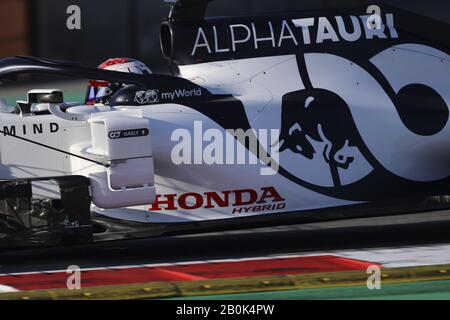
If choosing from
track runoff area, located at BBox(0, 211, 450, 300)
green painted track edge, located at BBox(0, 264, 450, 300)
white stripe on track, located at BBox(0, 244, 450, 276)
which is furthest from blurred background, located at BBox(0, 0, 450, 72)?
green painted track edge, located at BBox(0, 264, 450, 300)

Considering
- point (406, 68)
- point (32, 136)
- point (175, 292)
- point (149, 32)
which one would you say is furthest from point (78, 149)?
point (149, 32)

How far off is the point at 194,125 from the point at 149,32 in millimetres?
9612

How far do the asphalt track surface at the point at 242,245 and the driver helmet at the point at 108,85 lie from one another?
1155mm

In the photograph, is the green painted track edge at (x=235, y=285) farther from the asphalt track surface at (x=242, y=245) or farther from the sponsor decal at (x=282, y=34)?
the sponsor decal at (x=282, y=34)

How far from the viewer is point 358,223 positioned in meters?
8.59

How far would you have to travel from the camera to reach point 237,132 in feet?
23.4

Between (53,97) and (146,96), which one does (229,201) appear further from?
(53,97)

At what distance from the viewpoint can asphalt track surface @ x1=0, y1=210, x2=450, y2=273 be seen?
23.5 feet

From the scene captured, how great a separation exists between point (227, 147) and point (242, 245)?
3.21 ft

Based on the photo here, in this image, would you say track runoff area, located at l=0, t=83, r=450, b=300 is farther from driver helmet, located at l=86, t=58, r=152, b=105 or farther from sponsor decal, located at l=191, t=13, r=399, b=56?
sponsor decal, located at l=191, t=13, r=399, b=56

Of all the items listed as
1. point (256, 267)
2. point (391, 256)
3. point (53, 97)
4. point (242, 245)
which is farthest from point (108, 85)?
point (391, 256)

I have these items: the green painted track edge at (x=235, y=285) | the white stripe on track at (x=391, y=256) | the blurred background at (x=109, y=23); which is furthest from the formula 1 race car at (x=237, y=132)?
the blurred background at (x=109, y=23)

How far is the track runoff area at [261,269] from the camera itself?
19.7 feet

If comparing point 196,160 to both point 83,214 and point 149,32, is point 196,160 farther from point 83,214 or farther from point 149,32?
point 149,32
